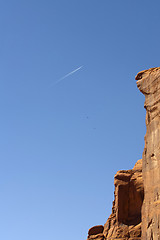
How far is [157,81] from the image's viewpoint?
43969 millimetres

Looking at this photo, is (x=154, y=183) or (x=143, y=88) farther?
(x=143, y=88)

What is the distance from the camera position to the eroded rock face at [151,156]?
39.1 metres

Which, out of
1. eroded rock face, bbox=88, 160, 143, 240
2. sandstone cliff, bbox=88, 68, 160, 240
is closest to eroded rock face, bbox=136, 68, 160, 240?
sandstone cliff, bbox=88, 68, 160, 240

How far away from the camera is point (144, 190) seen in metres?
42.4

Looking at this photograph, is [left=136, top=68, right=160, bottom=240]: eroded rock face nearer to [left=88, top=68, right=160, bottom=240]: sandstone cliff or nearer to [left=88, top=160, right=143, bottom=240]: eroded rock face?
[left=88, top=68, right=160, bottom=240]: sandstone cliff

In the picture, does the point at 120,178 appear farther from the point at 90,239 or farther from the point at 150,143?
the point at 150,143

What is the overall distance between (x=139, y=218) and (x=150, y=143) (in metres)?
24.0

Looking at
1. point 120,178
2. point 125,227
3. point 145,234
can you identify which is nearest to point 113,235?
point 125,227

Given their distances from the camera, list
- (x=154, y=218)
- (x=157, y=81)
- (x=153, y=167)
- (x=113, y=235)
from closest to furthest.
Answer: (x=154, y=218) → (x=153, y=167) → (x=157, y=81) → (x=113, y=235)

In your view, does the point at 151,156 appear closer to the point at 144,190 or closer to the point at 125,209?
the point at 144,190

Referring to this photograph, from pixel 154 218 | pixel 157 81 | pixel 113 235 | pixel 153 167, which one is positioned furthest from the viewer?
pixel 113 235

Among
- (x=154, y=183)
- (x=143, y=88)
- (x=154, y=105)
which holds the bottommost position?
(x=154, y=183)

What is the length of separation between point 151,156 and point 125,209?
81.9 feet

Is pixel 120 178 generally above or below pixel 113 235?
above
